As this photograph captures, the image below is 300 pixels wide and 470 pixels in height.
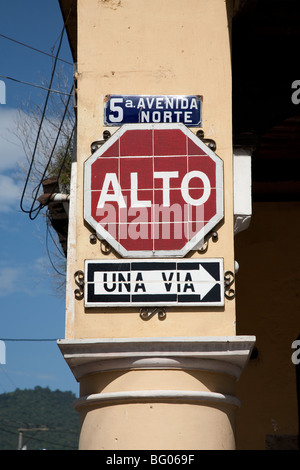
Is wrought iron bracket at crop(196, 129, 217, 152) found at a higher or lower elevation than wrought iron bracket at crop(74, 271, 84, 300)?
higher

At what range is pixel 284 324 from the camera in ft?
31.3

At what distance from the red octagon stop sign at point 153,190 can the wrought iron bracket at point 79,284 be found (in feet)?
1.09

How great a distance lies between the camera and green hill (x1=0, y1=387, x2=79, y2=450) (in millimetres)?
85688

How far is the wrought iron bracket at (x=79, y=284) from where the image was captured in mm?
6465

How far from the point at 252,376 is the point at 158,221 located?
343 centimetres

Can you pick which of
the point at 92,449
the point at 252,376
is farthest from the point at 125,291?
the point at 252,376

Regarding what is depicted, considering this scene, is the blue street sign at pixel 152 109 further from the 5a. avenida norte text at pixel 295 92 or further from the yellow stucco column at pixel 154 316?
the 5a. avenida norte text at pixel 295 92

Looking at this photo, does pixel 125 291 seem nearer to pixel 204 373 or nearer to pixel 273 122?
pixel 204 373

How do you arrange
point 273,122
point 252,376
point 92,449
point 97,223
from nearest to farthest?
point 92,449
point 97,223
point 273,122
point 252,376

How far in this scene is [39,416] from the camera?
318 ft

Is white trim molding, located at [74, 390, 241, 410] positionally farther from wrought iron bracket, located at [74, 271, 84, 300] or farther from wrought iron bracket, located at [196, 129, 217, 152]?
wrought iron bracket, located at [196, 129, 217, 152]

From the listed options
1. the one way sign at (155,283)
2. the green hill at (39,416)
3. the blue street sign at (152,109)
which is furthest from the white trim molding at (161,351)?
the green hill at (39,416)
